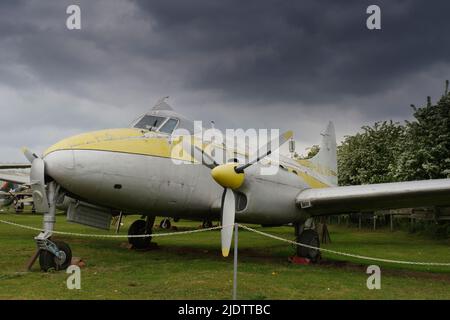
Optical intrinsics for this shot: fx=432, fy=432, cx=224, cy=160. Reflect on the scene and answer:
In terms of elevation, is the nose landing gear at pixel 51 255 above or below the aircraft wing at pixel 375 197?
below

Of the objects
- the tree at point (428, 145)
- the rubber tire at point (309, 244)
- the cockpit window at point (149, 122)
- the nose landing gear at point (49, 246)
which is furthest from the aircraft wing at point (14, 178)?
the rubber tire at point (309, 244)

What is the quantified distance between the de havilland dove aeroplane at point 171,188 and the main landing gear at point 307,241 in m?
0.03

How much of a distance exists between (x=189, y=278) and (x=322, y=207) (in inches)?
184

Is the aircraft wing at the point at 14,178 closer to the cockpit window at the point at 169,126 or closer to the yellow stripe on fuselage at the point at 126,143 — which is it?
the cockpit window at the point at 169,126

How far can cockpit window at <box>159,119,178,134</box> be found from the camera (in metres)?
10.7

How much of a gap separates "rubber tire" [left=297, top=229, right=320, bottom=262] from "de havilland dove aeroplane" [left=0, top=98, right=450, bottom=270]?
0.03 m

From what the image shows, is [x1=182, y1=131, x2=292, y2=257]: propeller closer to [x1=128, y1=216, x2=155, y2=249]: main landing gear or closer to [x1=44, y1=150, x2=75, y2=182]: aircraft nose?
[x1=44, y1=150, x2=75, y2=182]: aircraft nose

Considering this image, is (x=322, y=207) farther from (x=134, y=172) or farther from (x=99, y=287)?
(x=99, y=287)

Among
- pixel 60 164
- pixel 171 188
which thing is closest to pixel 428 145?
pixel 171 188

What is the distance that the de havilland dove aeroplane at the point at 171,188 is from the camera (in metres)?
8.98

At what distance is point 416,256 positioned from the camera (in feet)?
48.1

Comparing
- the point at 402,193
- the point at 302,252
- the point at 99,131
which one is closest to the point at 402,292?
the point at 402,193

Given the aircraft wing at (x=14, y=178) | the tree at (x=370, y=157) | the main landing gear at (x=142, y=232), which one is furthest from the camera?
the aircraft wing at (x=14, y=178)

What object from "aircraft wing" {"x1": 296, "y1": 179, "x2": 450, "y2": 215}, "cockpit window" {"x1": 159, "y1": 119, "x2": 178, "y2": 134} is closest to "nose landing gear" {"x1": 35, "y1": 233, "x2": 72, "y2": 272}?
"cockpit window" {"x1": 159, "y1": 119, "x2": 178, "y2": 134}
